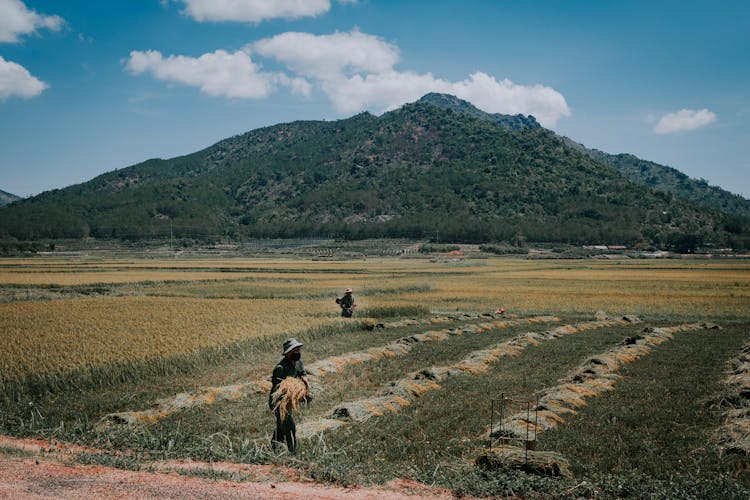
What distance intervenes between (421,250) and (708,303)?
237ft

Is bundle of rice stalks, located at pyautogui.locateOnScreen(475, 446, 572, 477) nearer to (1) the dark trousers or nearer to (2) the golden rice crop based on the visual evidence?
(1) the dark trousers

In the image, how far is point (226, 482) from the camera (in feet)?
24.3

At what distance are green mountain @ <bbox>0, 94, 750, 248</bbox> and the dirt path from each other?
10447cm

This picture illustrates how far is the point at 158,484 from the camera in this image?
7.22 meters

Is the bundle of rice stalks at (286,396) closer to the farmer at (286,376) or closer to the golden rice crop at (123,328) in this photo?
the farmer at (286,376)

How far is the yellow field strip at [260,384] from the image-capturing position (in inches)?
414

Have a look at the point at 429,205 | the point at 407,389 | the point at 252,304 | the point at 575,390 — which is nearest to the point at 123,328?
the point at 252,304

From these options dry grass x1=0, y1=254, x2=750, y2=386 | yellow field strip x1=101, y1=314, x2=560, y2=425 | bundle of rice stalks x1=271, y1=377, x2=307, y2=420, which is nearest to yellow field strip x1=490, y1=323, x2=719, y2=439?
bundle of rice stalks x1=271, y1=377, x2=307, y2=420

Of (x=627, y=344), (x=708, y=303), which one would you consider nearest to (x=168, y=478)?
(x=627, y=344)

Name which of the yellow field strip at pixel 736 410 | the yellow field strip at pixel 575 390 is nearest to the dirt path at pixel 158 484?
the yellow field strip at pixel 575 390

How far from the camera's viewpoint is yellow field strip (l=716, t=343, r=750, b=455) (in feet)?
28.5

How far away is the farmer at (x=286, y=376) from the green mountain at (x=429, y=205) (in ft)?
340

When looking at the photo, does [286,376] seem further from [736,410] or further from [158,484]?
[736,410]

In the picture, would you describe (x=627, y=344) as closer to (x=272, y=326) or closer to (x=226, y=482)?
(x=272, y=326)
